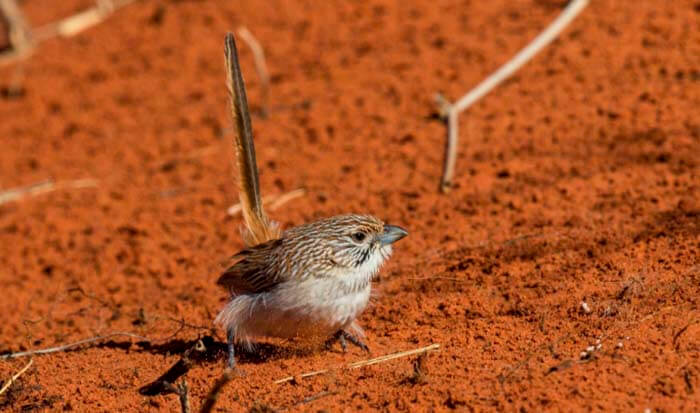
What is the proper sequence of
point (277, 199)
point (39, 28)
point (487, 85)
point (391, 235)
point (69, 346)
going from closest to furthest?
point (391, 235), point (69, 346), point (277, 199), point (487, 85), point (39, 28)

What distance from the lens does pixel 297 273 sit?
16.3 feet

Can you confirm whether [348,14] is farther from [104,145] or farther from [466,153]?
[466,153]

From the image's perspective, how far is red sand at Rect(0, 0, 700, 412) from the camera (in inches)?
180

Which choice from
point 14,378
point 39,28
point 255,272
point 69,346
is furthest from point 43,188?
point 39,28

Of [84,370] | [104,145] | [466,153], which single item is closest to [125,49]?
[104,145]

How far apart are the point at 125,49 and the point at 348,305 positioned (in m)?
7.63

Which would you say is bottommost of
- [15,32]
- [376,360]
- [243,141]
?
[376,360]

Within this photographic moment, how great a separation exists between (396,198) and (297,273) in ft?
6.75

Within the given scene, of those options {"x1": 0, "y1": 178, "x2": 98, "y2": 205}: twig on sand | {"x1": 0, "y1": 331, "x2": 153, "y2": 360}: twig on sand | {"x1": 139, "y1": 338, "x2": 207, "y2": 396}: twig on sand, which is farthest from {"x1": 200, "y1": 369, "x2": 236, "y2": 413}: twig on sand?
{"x1": 0, "y1": 178, "x2": 98, "y2": 205}: twig on sand

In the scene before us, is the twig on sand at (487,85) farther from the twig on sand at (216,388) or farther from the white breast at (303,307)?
the twig on sand at (216,388)

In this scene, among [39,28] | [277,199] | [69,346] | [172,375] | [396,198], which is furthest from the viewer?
[39,28]

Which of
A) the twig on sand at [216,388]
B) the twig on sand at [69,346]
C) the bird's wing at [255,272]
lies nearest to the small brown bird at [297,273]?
the bird's wing at [255,272]

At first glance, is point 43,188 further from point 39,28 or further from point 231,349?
point 39,28

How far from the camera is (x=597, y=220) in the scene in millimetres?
5703
